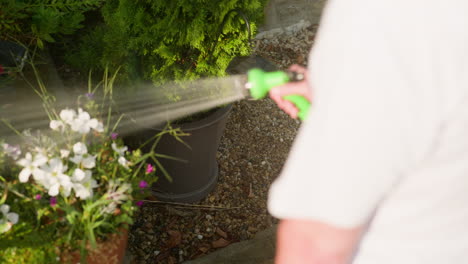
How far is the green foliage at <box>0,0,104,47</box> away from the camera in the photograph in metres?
2.86

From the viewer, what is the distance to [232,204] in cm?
313

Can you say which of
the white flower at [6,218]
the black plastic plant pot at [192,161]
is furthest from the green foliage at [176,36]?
the white flower at [6,218]

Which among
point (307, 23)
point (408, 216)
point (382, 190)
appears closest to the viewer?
point (382, 190)

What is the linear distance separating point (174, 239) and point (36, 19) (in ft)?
5.77

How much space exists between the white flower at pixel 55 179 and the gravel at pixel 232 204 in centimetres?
144

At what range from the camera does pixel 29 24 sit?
3064 millimetres

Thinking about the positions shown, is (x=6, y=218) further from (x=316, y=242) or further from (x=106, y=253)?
(x=316, y=242)

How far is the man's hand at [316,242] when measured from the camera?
2.44 ft

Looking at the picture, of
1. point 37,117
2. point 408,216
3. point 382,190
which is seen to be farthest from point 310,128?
point 37,117

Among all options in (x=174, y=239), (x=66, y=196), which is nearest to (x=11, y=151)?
(x=66, y=196)

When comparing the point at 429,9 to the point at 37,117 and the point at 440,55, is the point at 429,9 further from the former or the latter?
the point at 37,117

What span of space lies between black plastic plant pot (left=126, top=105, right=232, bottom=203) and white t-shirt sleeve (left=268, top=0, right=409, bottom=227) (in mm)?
1729

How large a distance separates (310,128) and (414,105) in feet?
0.49

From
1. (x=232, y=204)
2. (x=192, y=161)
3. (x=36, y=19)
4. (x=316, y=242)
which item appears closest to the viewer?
(x=316, y=242)
